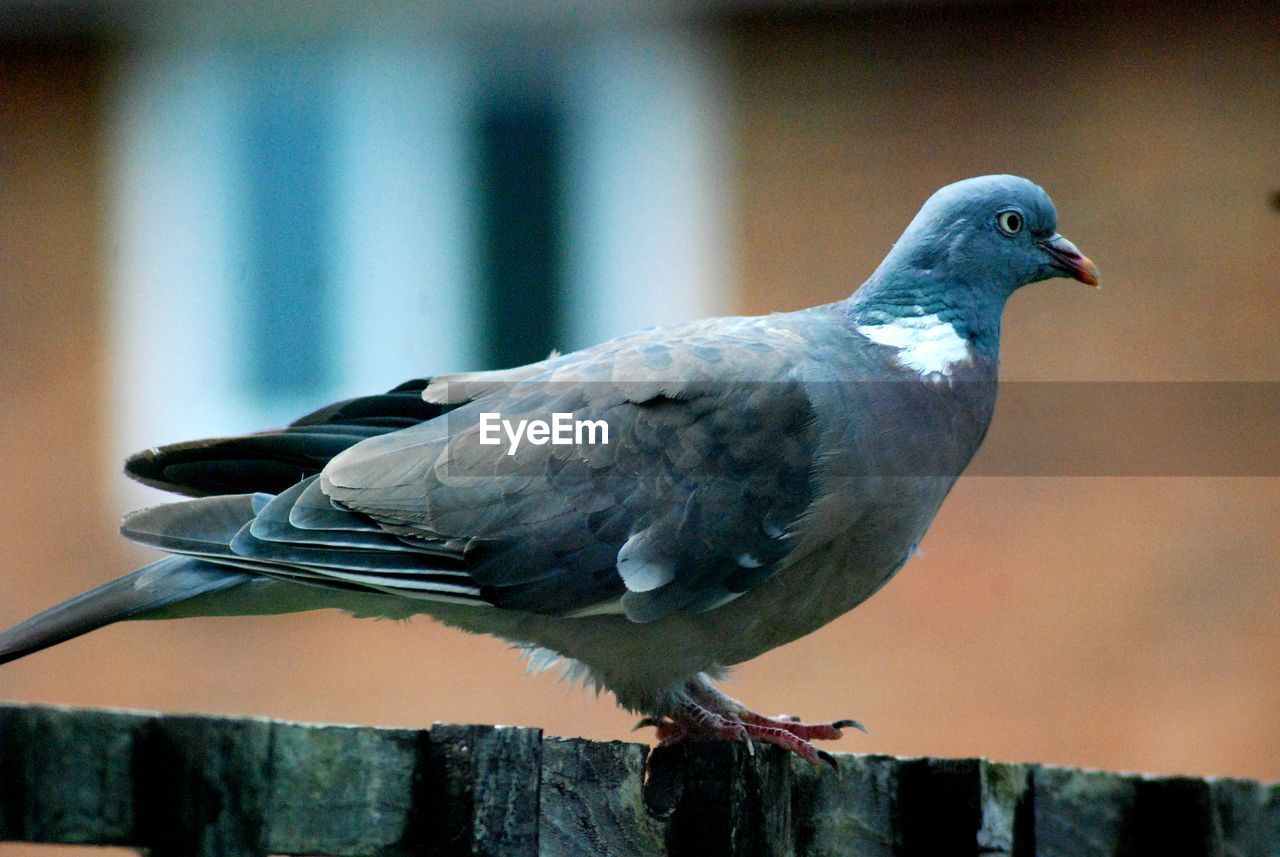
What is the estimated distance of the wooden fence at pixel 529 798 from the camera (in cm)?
162

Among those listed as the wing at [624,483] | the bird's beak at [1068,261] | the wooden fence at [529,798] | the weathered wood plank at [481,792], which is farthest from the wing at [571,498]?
the weathered wood plank at [481,792]

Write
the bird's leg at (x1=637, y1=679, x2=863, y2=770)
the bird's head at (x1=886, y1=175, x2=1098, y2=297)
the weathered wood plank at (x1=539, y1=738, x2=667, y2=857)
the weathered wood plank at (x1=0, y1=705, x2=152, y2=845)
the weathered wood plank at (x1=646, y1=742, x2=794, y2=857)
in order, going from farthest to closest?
the bird's head at (x1=886, y1=175, x2=1098, y2=297) < the bird's leg at (x1=637, y1=679, x2=863, y2=770) < the weathered wood plank at (x1=646, y1=742, x2=794, y2=857) < the weathered wood plank at (x1=539, y1=738, x2=667, y2=857) < the weathered wood plank at (x1=0, y1=705, x2=152, y2=845)

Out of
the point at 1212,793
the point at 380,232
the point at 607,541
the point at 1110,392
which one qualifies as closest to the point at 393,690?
the point at 380,232

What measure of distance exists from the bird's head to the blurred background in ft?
9.31

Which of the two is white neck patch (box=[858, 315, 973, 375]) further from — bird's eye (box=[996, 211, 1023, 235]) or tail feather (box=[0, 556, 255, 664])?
tail feather (box=[0, 556, 255, 664])

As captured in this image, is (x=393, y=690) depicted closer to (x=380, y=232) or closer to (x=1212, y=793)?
(x=380, y=232)

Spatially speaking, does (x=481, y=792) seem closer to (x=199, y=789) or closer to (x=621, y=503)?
(x=199, y=789)

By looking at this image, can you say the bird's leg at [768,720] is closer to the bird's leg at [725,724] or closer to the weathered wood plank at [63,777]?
the bird's leg at [725,724]

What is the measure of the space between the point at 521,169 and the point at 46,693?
307 cm

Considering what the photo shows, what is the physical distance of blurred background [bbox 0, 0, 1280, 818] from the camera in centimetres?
608

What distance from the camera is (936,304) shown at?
307 cm

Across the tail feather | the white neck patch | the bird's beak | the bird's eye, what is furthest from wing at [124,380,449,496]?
the bird's beak

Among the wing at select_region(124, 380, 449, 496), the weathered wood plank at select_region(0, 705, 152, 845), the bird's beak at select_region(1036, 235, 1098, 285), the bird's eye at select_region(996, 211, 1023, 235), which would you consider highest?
the bird's eye at select_region(996, 211, 1023, 235)

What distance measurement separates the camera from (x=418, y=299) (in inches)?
259
